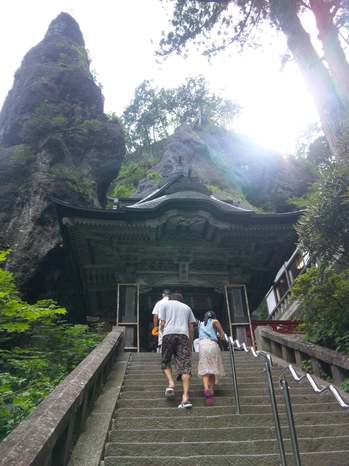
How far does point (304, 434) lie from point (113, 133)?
17206 mm

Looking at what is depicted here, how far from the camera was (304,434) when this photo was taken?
12.7 feet

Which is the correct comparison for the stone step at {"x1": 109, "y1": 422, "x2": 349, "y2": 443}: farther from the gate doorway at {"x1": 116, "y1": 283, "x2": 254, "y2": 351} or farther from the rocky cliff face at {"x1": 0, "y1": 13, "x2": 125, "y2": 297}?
the rocky cliff face at {"x1": 0, "y1": 13, "x2": 125, "y2": 297}

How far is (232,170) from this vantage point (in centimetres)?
3209

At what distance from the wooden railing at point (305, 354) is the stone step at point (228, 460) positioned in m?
2.18

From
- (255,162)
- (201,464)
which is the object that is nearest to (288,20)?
(201,464)

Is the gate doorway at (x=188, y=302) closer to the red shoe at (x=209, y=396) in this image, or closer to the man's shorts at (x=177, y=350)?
the man's shorts at (x=177, y=350)

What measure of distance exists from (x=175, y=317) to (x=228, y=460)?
228cm

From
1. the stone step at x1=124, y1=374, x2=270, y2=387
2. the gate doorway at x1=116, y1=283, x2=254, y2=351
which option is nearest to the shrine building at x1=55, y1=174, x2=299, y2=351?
the gate doorway at x1=116, y1=283, x2=254, y2=351

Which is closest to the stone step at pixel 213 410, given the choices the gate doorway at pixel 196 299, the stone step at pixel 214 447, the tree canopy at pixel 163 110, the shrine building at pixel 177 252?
the stone step at pixel 214 447

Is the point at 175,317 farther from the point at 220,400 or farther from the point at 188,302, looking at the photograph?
the point at 188,302

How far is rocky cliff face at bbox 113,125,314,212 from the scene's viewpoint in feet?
84.6

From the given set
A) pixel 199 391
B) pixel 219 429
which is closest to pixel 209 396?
pixel 199 391

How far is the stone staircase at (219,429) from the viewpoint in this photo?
3.24 metres

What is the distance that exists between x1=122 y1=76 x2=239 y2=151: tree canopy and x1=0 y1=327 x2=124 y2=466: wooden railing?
119 ft
